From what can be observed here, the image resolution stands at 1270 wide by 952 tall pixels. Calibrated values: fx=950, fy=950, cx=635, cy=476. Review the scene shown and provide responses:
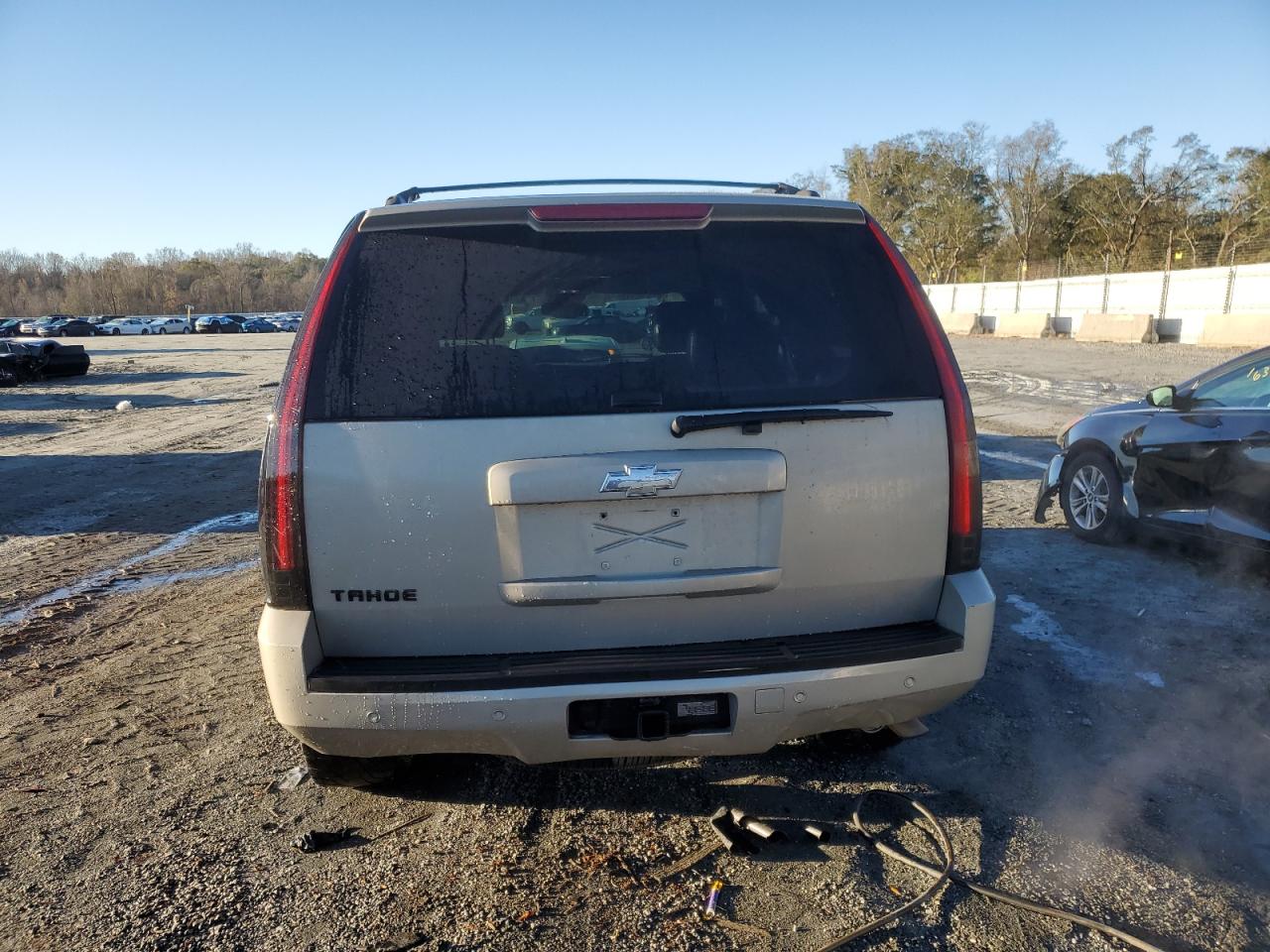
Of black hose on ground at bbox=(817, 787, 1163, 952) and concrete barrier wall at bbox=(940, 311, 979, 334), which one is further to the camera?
concrete barrier wall at bbox=(940, 311, 979, 334)

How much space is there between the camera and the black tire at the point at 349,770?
10.2 feet

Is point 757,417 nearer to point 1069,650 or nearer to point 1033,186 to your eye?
point 1069,650

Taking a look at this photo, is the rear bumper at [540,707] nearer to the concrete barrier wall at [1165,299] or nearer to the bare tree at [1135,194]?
the concrete barrier wall at [1165,299]

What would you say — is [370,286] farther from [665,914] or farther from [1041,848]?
[1041,848]

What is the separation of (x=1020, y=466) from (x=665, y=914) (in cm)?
800

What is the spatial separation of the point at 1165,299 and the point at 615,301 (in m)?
36.0

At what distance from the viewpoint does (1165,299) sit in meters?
33.3

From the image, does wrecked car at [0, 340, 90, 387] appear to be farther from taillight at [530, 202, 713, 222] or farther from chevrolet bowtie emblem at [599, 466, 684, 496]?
chevrolet bowtie emblem at [599, 466, 684, 496]

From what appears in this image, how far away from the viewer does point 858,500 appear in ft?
9.39

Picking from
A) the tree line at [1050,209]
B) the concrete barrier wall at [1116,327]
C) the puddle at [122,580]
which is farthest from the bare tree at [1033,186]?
the puddle at [122,580]

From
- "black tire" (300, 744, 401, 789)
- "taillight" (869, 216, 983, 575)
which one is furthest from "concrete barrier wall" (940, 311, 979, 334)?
"black tire" (300, 744, 401, 789)

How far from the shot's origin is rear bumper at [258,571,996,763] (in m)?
2.66

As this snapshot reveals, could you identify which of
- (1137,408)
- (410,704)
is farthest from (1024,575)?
(410,704)

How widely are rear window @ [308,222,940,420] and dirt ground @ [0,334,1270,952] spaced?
4.67ft
